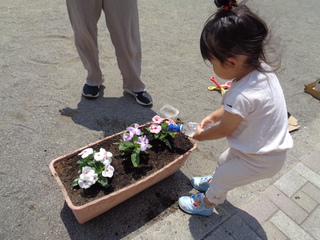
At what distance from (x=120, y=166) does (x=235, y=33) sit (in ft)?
3.85

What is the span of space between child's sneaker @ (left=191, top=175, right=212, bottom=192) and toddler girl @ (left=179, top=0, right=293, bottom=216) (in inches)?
16.7

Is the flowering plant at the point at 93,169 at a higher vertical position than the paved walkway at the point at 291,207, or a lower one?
higher

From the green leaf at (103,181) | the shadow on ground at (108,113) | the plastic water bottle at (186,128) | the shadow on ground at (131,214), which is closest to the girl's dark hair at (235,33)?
the plastic water bottle at (186,128)

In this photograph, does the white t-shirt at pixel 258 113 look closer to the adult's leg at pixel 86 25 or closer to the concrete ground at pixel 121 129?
the concrete ground at pixel 121 129

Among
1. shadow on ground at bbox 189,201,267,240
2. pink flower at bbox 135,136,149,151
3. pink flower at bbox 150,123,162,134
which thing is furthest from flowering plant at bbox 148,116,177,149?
shadow on ground at bbox 189,201,267,240

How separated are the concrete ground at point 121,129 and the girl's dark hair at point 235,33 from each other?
22cm

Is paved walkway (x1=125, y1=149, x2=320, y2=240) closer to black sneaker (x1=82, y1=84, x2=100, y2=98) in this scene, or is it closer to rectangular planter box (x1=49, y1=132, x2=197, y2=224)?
rectangular planter box (x1=49, y1=132, x2=197, y2=224)

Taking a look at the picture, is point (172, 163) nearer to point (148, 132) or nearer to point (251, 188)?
point (148, 132)

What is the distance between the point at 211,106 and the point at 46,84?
6.31 feet

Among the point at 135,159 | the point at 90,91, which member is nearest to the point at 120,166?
the point at 135,159

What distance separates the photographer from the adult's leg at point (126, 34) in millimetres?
2248

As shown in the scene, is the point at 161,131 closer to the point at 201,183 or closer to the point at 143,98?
the point at 201,183

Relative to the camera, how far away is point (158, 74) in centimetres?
342

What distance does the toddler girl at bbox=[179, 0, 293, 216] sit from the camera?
1.22 meters
